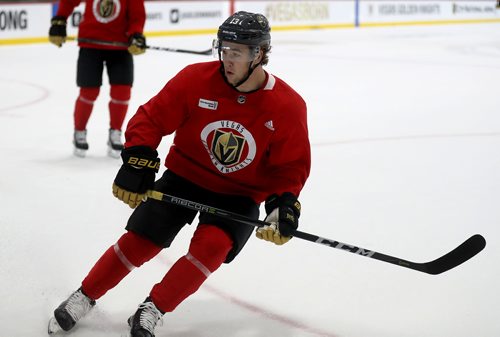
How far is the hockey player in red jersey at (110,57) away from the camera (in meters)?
4.34

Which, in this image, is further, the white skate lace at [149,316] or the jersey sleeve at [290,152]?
the jersey sleeve at [290,152]

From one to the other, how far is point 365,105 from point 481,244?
4.14m

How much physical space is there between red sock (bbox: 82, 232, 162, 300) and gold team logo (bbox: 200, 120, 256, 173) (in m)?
0.30

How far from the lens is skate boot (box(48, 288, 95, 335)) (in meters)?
2.16

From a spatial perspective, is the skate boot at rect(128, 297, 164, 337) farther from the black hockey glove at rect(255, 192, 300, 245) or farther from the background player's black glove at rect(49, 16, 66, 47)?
the background player's black glove at rect(49, 16, 66, 47)

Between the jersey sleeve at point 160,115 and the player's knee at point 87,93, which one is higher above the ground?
the jersey sleeve at point 160,115

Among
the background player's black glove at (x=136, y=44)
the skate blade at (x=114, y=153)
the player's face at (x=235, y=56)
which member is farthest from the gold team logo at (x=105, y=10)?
the player's face at (x=235, y=56)

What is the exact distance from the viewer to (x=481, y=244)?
211cm

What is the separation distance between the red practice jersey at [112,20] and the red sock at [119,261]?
92.6 inches

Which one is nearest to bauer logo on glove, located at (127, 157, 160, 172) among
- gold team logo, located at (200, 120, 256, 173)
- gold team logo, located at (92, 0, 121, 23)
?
gold team logo, located at (200, 120, 256, 173)

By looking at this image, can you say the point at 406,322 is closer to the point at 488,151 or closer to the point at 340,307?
the point at 340,307

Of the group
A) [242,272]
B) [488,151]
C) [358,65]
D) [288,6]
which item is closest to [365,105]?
[488,151]

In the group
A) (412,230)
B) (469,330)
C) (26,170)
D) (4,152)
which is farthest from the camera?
(4,152)

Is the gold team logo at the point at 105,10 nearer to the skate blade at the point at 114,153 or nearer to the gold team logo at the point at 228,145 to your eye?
the skate blade at the point at 114,153
